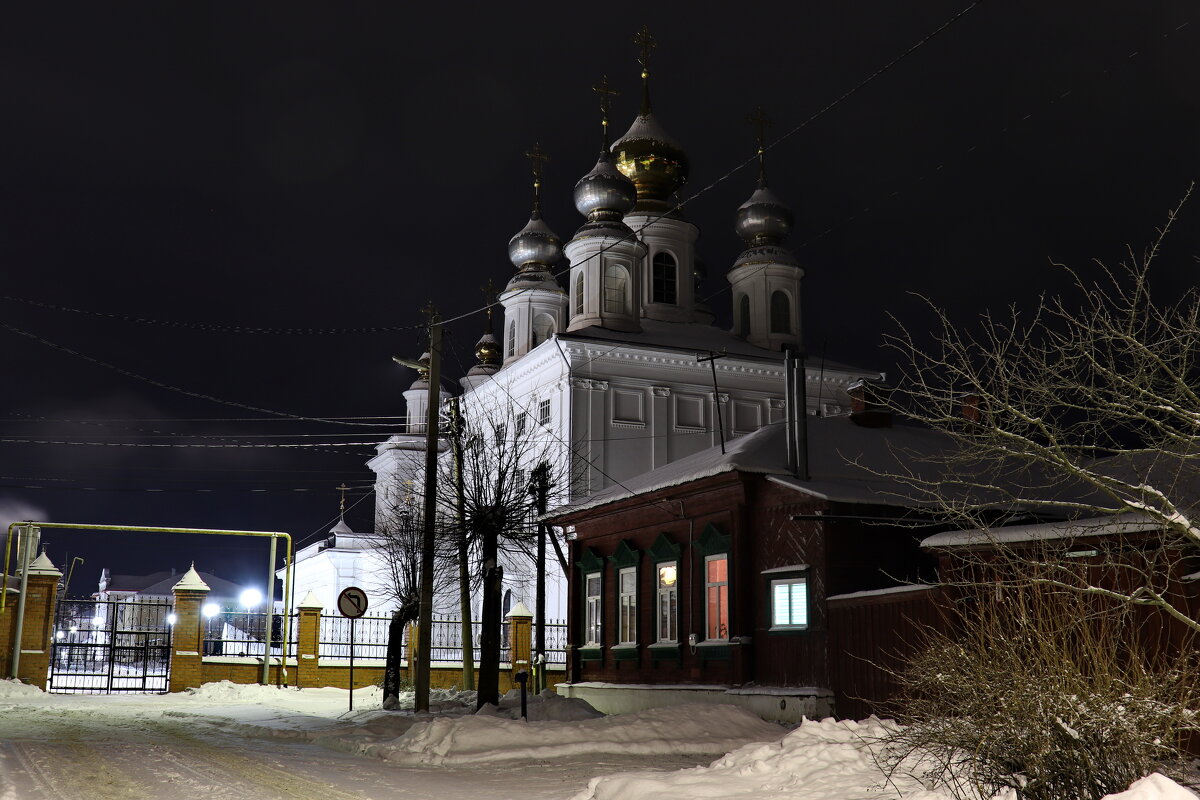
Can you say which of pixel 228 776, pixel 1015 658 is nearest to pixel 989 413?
pixel 1015 658

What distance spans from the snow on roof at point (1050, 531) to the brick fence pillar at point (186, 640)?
2084 centimetres

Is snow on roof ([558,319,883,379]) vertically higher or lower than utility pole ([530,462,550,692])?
higher

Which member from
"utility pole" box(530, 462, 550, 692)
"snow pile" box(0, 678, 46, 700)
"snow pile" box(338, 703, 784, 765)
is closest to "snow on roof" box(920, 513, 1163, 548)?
"snow pile" box(338, 703, 784, 765)

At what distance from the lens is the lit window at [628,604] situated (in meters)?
24.7

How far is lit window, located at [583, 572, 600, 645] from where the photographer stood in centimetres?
2633

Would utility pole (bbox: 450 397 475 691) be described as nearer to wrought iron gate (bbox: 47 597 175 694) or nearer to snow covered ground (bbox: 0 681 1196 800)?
snow covered ground (bbox: 0 681 1196 800)

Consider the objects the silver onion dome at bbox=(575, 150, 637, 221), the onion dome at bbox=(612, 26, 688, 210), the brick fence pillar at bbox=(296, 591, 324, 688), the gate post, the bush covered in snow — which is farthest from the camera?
the onion dome at bbox=(612, 26, 688, 210)

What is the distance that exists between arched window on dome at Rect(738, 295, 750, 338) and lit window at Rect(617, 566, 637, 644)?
2705 cm

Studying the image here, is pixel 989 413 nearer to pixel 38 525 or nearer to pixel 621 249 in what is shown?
pixel 38 525

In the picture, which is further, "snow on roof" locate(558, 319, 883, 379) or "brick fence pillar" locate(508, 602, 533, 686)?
"snow on roof" locate(558, 319, 883, 379)

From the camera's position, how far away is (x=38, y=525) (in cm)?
3130

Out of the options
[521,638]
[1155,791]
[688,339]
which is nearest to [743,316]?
[688,339]

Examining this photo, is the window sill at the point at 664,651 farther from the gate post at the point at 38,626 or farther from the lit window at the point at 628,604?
the gate post at the point at 38,626

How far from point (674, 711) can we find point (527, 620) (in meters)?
14.5
